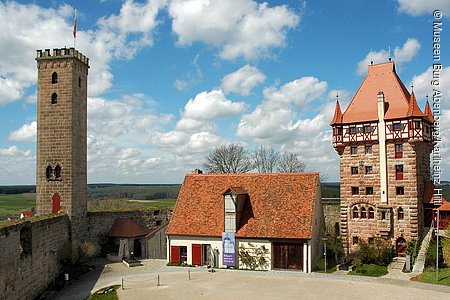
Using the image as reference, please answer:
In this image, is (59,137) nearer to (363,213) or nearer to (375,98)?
(363,213)

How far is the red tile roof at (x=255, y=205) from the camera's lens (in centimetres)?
3068

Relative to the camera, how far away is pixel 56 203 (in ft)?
113

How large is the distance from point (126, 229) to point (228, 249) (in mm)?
10876

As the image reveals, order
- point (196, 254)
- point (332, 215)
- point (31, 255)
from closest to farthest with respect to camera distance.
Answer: point (31, 255), point (196, 254), point (332, 215)

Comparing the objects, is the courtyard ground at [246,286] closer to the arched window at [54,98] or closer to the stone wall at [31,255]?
the stone wall at [31,255]

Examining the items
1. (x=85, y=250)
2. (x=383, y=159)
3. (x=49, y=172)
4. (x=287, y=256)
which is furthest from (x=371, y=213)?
(x=49, y=172)

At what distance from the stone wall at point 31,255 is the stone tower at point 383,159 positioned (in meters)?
21.9

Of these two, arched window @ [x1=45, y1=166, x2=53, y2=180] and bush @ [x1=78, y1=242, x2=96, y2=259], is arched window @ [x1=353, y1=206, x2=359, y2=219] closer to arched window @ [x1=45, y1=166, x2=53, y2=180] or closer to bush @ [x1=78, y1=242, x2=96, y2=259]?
bush @ [x1=78, y1=242, x2=96, y2=259]

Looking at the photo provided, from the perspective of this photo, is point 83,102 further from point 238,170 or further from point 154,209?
point 238,170

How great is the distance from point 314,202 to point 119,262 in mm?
16579

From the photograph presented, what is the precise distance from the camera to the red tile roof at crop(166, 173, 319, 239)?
30.7 metres

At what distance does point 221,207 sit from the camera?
109 ft

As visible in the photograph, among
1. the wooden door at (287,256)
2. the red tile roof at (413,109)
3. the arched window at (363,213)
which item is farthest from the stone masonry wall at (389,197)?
the wooden door at (287,256)

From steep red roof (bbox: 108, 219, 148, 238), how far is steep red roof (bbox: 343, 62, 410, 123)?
1988 cm
